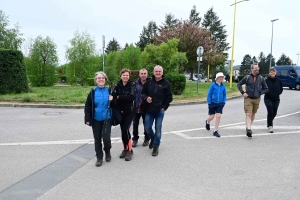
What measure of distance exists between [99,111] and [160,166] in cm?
144

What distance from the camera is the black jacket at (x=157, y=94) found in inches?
197

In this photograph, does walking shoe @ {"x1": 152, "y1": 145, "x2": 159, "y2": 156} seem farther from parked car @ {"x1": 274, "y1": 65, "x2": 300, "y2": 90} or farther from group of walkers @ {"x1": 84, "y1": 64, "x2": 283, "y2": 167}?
parked car @ {"x1": 274, "y1": 65, "x2": 300, "y2": 90}

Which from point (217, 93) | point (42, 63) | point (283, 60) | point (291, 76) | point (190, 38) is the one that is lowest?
point (217, 93)

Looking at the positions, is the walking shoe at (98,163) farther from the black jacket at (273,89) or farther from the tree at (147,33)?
the tree at (147,33)

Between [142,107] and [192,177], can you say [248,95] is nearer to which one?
[142,107]

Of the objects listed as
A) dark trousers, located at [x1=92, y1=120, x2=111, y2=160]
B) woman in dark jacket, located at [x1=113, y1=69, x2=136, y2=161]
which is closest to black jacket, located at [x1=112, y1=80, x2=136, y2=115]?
woman in dark jacket, located at [x1=113, y1=69, x2=136, y2=161]

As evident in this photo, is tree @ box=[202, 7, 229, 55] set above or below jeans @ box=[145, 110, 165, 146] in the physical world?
above

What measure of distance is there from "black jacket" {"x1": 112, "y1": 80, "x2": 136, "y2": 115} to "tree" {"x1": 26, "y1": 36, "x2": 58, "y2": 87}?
22.9m

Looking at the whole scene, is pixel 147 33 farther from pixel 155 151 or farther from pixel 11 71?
pixel 155 151

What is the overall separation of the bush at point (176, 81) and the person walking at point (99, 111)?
10998 millimetres

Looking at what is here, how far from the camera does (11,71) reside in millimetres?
15414

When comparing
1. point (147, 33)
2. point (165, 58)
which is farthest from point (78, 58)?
point (147, 33)

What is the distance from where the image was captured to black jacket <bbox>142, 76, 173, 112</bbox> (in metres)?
5.01

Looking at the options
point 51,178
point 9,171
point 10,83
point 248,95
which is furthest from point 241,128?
point 10,83
